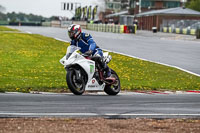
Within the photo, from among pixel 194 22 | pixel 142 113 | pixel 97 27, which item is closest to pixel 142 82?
pixel 142 113

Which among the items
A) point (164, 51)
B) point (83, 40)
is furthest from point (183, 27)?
point (83, 40)

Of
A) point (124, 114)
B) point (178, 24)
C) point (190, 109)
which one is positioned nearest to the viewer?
point (124, 114)

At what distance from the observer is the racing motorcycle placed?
1258 centimetres

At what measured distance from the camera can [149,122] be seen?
905 cm

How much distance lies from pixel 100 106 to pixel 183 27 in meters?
66.1

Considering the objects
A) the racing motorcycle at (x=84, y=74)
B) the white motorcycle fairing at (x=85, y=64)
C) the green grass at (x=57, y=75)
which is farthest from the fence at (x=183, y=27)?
the white motorcycle fairing at (x=85, y=64)

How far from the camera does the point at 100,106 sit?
11.0 meters

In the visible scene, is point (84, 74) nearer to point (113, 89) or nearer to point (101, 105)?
point (113, 89)

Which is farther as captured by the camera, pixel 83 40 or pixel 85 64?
pixel 83 40

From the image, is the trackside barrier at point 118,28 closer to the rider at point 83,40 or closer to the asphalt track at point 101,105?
the asphalt track at point 101,105

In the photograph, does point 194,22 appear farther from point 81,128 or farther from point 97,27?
point 81,128

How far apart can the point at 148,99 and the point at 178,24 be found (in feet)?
221

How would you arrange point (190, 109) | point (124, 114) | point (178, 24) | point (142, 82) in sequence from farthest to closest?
point (178, 24) → point (142, 82) → point (190, 109) → point (124, 114)

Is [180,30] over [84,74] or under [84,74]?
under
